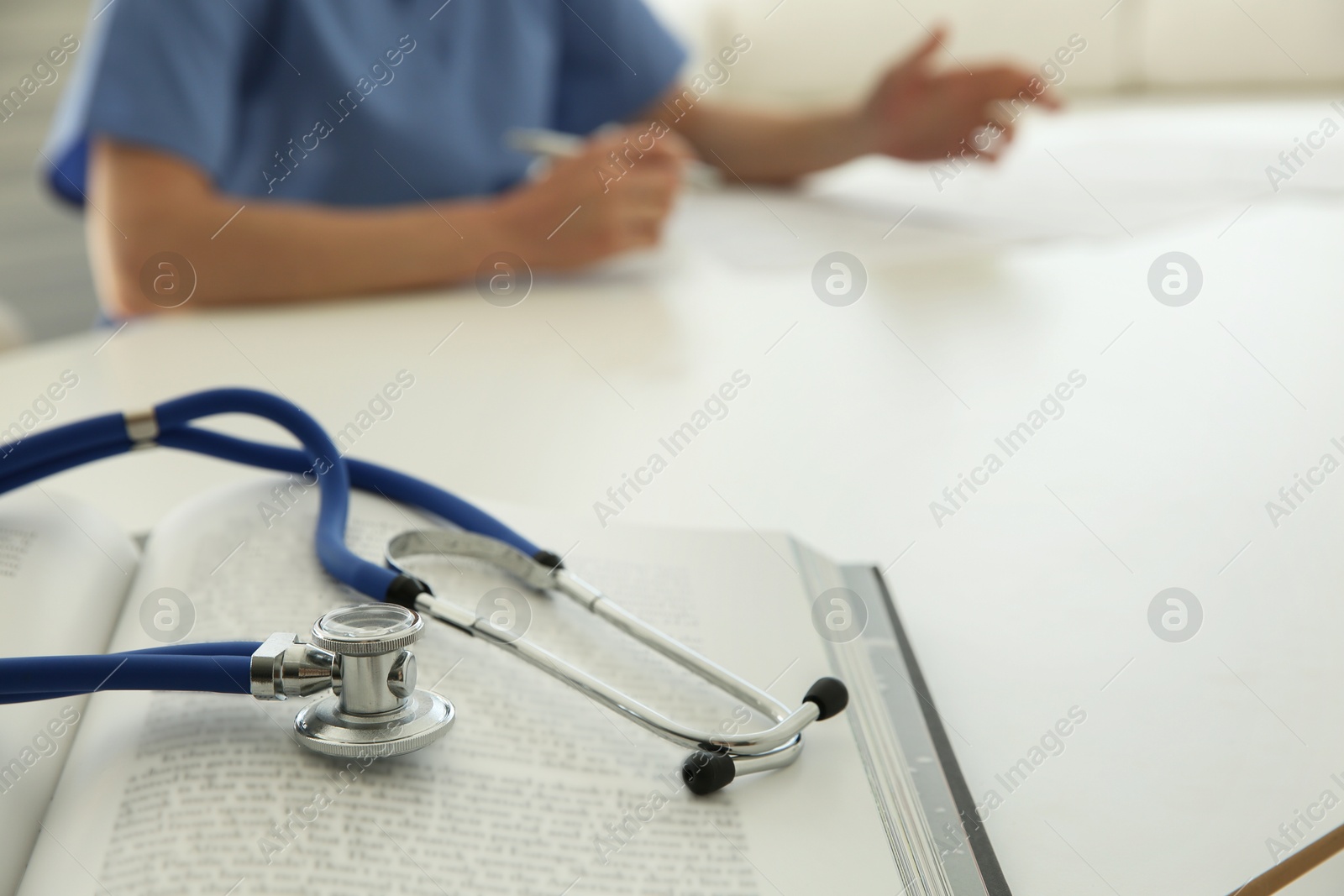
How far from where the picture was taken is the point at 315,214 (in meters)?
0.96

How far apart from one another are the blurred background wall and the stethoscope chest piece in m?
1.81

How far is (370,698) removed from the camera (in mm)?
350

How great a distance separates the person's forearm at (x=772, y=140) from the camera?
130 cm

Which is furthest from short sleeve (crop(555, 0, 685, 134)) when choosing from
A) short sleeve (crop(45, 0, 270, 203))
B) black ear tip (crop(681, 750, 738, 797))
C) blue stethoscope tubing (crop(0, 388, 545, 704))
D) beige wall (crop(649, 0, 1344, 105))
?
black ear tip (crop(681, 750, 738, 797))

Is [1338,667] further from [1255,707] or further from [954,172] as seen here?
[954,172]

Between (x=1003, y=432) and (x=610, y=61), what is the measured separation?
862mm

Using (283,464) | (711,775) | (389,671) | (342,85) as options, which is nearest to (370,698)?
(389,671)

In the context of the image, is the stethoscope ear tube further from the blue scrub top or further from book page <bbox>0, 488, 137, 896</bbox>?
the blue scrub top

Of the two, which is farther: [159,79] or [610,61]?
[610,61]

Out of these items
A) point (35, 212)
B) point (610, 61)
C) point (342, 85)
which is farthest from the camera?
point (35, 212)

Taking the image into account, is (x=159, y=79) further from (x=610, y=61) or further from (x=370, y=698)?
(x=370, y=698)

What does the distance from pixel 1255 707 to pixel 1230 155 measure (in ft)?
3.72

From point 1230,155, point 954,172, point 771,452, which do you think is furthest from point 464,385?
point 1230,155

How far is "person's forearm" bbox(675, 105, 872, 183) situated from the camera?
4.27 feet
